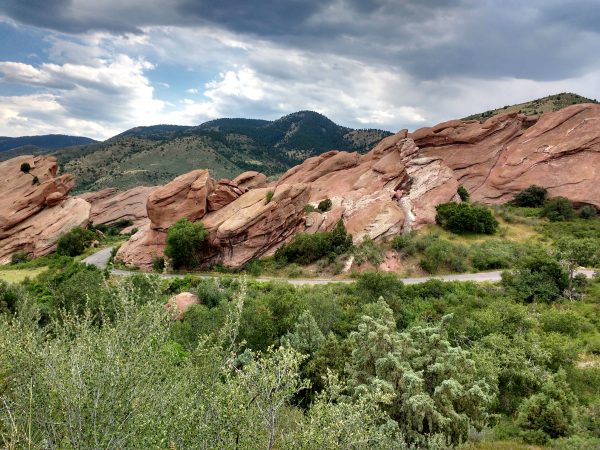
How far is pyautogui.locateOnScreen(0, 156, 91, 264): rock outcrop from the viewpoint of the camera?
53.6 metres

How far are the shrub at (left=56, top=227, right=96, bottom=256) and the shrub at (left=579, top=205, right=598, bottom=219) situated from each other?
64.0m

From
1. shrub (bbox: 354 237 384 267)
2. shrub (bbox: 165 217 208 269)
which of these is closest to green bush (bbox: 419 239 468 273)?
shrub (bbox: 354 237 384 267)

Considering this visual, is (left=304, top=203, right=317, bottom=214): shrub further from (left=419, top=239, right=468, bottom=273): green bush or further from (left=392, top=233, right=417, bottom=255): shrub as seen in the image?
(left=419, top=239, right=468, bottom=273): green bush

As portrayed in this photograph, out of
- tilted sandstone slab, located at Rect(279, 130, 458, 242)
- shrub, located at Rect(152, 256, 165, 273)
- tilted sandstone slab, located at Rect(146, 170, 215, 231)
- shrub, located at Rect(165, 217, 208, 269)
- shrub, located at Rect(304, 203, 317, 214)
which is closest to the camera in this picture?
shrub, located at Rect(165, 217, 208, 269)

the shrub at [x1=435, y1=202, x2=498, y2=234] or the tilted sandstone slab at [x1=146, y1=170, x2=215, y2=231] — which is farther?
the tilted sandstone slab at [x1=146, y1=170, x2=215, y2=231]

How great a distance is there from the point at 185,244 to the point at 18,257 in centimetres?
2661

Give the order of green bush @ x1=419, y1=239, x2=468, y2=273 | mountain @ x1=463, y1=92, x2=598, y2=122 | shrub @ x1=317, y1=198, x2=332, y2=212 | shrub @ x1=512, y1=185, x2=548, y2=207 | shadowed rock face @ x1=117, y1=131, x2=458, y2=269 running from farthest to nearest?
mountain @ x1=463, y1=92, x2=598, y2=122 → shrub @ x1=512, y1=185, x2=548, y2=207 → shrub @ x1=317, y1=198, x2=332, y2=212 → shadowed rock face @ x1=117, y1=131, x2=458, y2=269 → green bush @ x1=419, y1=239, x2=468, y2=273

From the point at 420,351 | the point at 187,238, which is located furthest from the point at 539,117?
the point at 420,351

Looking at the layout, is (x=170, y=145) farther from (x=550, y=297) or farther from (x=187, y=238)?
(x=550, y=297)

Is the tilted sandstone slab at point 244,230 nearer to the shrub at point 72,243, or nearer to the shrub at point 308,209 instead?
the shrub at point 308,209

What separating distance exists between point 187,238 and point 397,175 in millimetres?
26794

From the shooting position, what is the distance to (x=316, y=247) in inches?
1609

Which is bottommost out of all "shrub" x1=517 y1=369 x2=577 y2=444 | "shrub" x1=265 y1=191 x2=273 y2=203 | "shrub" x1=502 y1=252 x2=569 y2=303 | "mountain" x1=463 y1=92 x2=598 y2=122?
"shrub" x1=517 y1=369 x2=577 y2=444

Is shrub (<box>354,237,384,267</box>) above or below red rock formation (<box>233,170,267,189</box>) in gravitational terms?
below
